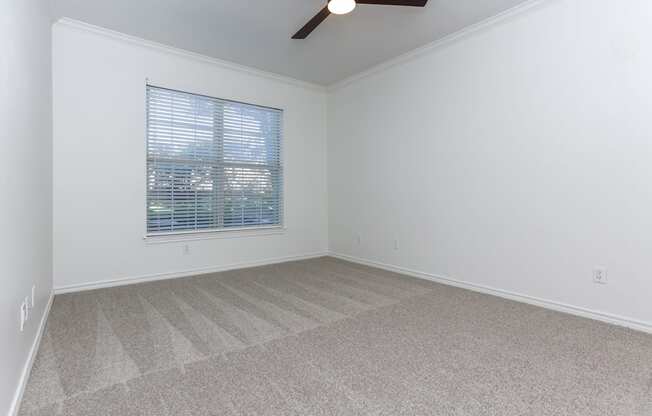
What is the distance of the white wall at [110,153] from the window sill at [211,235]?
0.05 meters

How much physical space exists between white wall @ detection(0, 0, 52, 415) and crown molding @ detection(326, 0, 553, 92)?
349cm

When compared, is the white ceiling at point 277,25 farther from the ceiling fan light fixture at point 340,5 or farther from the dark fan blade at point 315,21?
the ceiling fan light fixture at point 340,5

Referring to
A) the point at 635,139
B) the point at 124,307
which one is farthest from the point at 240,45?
the point at 635,139

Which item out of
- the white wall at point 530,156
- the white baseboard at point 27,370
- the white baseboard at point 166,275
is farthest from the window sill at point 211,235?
the white wall at point 530,156

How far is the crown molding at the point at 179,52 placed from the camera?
3.34m

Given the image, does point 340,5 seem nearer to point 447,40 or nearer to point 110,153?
point 447,40

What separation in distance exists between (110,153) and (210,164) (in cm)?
109

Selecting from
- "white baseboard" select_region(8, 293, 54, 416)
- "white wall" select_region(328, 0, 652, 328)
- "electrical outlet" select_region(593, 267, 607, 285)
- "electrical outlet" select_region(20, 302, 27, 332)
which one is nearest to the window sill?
"white baseboard" select_region(8, 293, 54, 416)

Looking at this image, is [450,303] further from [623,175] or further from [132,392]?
[132,392]

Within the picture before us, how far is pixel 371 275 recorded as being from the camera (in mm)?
4109

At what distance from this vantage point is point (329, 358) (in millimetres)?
2012

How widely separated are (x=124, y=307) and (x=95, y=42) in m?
2.74

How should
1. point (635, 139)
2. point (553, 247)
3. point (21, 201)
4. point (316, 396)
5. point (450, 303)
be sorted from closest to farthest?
point (316, 396) < point (21, 201) < point (635, 139) < point (553, 247) < point (450, 303)

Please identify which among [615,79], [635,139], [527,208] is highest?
[615,79]
